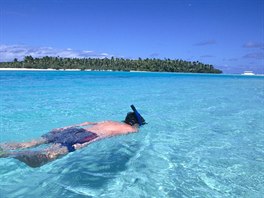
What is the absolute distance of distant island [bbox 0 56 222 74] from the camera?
72000 mm

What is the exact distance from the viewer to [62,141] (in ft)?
16.3

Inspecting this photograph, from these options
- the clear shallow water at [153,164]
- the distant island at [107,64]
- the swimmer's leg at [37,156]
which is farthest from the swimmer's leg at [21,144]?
the distant island at [107,64]

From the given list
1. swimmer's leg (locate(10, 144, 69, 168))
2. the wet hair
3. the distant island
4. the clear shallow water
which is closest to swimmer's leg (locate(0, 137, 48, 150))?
the clear shallow water

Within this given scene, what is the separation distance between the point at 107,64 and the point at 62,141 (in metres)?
74.6

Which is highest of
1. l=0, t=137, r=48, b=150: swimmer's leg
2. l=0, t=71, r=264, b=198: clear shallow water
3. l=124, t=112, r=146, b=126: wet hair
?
l=124, t=112, r=146, b=126: wet hair

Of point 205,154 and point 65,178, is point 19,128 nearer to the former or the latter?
point 65,178

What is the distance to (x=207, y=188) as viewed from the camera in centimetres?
379

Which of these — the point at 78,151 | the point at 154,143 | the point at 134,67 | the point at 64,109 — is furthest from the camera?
the point at 134,67

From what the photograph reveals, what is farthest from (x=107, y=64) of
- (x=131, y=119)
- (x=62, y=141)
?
(x=62, y=141)

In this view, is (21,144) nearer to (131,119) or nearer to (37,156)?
(37,156)

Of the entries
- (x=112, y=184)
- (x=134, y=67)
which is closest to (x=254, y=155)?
(x=112, y=184)

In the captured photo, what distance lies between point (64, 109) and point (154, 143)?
4938 millimetres

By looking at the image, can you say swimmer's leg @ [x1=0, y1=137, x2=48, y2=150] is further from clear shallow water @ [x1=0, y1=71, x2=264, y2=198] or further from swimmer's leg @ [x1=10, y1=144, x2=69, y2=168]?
swimmer's leg @ [x1=10, y1=144, x2=69, y2=168]

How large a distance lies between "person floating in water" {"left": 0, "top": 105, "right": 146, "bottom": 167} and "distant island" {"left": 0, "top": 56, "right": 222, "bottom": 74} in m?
68.2
